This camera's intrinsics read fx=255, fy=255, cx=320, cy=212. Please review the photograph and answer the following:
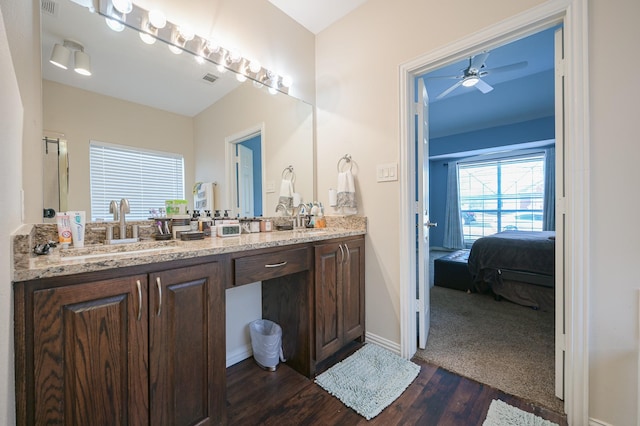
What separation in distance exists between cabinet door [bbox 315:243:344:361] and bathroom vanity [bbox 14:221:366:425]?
0.77 ft

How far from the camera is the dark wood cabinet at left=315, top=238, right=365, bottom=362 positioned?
160 cm

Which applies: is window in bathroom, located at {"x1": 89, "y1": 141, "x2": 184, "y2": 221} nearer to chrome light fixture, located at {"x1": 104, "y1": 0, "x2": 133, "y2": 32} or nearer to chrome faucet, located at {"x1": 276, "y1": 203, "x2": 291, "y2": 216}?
chrome light fixture, located at {"x1": 104, "y1": 0, "x2": 133, "y2": 32}

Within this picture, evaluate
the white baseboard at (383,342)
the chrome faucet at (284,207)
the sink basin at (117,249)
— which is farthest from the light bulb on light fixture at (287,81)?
the white baseboard at (383,342)

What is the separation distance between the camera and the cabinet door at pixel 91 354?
753 mm

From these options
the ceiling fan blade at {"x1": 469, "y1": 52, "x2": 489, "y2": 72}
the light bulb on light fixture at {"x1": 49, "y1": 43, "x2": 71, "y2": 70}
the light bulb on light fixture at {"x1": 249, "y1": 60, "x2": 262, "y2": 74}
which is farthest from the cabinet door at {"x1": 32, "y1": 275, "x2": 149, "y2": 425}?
the ceiling fan blade at {"x1": 469, "y1": 52, "x2": 489, "y2": 72}

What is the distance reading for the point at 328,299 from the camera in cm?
166

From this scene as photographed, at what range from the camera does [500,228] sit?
5.28m

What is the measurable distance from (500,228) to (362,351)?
193 inches

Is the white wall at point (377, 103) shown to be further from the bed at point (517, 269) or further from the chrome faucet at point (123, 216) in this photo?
the bed at point (517, 269)

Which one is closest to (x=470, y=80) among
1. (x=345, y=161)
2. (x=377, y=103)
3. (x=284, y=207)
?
(x=377, y=103)

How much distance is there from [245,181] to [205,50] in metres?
0.89

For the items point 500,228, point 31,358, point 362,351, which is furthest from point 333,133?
point 500,228

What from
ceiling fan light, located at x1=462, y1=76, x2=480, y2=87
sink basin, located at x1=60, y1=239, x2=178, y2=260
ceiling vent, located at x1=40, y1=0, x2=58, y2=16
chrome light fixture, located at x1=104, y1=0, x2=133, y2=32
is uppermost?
ceiling fan light, located at x1=462, y1=76, x2=480, y2=87

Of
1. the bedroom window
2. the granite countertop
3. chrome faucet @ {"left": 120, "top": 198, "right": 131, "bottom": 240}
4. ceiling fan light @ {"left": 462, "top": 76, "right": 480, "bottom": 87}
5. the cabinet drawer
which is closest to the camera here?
the granite countertop
